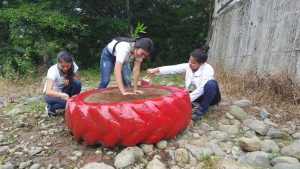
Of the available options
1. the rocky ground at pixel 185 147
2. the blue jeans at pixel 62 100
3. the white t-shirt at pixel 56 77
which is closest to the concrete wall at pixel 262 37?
the rocky ground at pixel 185 147

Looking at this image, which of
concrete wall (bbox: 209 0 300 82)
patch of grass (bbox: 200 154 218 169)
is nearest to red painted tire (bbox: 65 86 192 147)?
patch of grass (bbox: 200 154 218 169)

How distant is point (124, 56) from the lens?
14.2 ft

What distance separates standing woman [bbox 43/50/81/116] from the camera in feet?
14.3

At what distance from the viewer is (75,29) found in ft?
39.1

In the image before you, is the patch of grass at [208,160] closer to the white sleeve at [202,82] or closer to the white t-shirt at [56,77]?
the white sleeve at [202,82]

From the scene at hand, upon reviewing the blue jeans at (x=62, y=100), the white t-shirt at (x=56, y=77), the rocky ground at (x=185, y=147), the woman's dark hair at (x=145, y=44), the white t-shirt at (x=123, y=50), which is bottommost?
the rocky ground at (x=185, y=147)

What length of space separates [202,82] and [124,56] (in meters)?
1.06

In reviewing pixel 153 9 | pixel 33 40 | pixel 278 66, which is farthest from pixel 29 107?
pixel 153 9

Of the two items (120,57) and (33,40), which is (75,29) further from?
(120,57)

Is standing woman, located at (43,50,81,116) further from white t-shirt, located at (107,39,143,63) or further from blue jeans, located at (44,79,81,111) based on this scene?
white t-shirt, located at (107,39,143,63)

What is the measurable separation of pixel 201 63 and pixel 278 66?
1610 mm

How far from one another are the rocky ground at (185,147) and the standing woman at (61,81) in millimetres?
244

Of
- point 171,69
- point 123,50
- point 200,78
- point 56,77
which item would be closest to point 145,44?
point 123,50

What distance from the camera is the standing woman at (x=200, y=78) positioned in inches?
178
